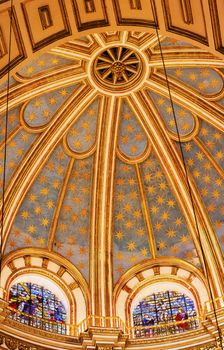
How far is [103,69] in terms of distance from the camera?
19.8m

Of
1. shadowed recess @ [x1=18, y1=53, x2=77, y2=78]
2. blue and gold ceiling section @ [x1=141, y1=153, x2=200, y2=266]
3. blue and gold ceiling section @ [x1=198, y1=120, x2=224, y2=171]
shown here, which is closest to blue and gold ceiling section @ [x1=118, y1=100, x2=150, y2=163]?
blue and gold ceiling section @ [x1=141, y1=153, x2=200, y2=266]

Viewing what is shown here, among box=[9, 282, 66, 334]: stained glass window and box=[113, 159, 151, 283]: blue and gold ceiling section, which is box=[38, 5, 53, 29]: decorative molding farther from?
box=[9, 282, 66, 334]: stained glass window

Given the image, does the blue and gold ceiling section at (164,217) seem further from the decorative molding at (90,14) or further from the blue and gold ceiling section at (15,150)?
the decorative molding at (90,14)

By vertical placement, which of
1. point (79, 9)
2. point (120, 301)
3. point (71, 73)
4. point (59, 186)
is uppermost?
point (71, 73)

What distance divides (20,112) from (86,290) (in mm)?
5308

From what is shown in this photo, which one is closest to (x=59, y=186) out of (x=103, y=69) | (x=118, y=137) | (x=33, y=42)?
(x=118, y=137)

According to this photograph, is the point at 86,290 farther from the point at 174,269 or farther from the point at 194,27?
the point at 194,27

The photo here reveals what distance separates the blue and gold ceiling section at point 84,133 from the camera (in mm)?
20297

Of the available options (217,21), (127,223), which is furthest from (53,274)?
(217,21)

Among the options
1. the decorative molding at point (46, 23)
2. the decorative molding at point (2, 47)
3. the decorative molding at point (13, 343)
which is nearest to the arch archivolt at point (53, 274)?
the decorative molding at point (13, 343)

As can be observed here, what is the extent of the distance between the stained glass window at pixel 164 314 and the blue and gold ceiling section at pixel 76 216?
6.27ft

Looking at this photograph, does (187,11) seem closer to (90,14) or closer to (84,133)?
(90,14)

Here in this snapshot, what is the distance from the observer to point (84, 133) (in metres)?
20.4

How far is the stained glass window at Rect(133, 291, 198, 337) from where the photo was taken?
1867 cm
